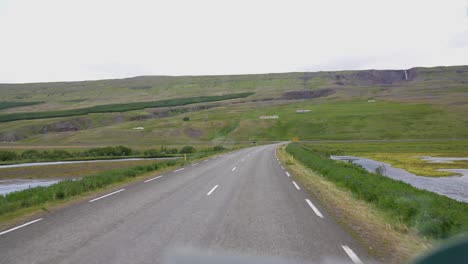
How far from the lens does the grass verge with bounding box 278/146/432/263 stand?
662cm

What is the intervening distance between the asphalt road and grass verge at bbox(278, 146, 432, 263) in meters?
0.33

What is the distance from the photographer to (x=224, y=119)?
130 meters

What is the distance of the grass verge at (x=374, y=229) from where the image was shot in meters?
6.62

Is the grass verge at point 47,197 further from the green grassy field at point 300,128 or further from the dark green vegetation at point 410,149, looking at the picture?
the green grassy field at point 300,128

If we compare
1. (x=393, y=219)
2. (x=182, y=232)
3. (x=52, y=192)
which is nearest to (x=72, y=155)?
(x=52, y=192)

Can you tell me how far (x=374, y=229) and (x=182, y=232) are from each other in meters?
4.16

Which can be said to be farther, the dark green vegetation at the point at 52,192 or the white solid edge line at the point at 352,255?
the dark green vegetation at the point at 52,192

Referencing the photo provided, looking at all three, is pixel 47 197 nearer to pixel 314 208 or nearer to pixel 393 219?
pixel 314 208

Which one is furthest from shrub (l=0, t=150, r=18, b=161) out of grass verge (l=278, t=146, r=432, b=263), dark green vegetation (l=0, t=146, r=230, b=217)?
grass verge (l=278, t=146, r=432, b=263)

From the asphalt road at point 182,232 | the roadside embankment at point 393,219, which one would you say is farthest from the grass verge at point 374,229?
the asphalt road at point 182,232

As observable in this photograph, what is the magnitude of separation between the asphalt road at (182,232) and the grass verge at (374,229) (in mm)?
328

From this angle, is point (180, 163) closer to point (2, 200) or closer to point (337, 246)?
point (2, 200)

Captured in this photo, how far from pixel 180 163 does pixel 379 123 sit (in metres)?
86.2

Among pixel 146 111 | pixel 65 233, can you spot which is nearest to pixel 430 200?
pixel 65 233
